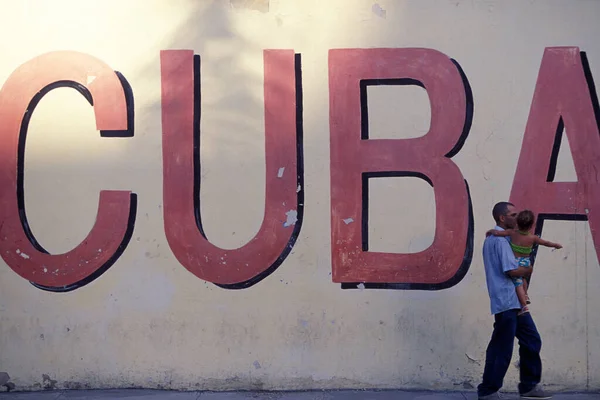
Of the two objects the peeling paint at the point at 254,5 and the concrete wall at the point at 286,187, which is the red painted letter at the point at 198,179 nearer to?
the concrete wall at the point at 286,187

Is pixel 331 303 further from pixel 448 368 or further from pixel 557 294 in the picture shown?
pixel 557 294

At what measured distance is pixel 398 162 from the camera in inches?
223

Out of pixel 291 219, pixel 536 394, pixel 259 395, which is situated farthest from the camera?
pixel 291 219

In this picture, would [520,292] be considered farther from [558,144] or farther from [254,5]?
[254,5]

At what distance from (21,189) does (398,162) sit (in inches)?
123

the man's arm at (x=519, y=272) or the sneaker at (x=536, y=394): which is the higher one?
the man's arm at (x=519, y=272)

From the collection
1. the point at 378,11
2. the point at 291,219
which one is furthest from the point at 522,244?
the point at 378,11

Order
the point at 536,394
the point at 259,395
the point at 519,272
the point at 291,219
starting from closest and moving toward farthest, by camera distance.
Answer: the point at 519,272, the point at 536,394, the point at 259,395, the point at 291,219

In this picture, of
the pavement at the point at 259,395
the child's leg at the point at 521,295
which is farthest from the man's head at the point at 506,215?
the pavement at the point at 259,395

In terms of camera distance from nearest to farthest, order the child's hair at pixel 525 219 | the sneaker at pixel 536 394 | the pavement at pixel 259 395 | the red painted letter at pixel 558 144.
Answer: the child's hair at pixel 525 219
the sneaker at pixel 536 394
the pavement at pixel 259 395
the red painted letter at pixel 558 144

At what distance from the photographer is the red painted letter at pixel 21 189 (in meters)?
5.70

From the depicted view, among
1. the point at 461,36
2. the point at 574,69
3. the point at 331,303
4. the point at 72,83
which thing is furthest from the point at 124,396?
the point at 574,69

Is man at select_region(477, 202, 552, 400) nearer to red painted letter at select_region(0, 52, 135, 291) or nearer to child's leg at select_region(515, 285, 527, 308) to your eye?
child's leg at select_region(515, 285, 527, 308)

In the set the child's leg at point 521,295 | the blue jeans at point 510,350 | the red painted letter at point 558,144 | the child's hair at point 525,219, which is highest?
the red painted letter at point 558,144
